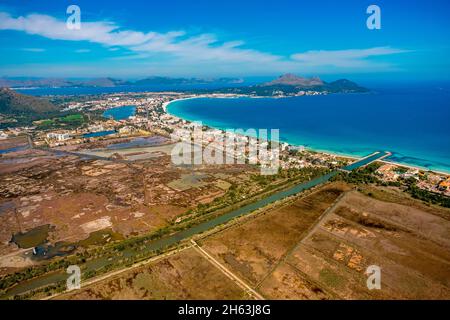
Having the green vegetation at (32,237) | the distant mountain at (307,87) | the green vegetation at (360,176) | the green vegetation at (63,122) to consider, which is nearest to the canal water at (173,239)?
the green vegetation at (360,176)

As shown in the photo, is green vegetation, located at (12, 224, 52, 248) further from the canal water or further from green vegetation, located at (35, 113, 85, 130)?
green vegetation, located at (35, 113, 85, 130)

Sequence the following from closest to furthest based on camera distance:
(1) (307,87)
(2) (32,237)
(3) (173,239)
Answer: (3) (173,239)
(2) (32,237)
(1) (307,87)

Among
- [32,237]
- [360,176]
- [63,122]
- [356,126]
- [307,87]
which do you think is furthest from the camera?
[307,87]

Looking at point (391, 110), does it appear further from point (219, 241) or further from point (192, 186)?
point (219, 241)

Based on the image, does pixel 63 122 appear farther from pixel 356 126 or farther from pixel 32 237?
pixel 356 126

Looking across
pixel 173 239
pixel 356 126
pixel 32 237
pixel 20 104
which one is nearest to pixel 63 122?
pixel 20 104

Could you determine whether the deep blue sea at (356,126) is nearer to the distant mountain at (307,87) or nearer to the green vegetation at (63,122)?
the green vegetation at (63,122)

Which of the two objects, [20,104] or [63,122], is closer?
[63,122]
